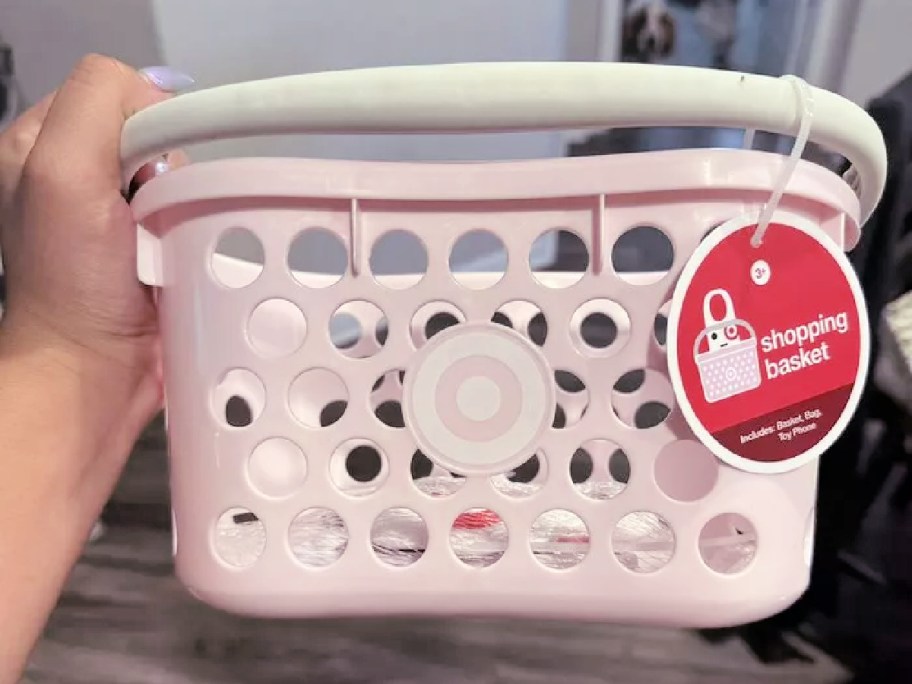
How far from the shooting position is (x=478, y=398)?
0.44m

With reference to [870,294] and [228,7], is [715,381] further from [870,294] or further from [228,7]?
[228,7]

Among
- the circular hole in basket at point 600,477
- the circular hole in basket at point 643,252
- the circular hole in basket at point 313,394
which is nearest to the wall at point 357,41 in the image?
the circular hole in basket at point 643,252

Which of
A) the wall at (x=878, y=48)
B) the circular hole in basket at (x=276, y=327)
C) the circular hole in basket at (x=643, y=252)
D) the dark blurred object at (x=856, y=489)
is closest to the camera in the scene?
the circular hole in basket at (x=276, y=327)

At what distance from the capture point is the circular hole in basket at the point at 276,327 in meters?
0.62

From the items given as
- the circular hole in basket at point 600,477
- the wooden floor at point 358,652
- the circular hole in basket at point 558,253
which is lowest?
the wooden floor at point 358,652

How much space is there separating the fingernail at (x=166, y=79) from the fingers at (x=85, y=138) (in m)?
0.06

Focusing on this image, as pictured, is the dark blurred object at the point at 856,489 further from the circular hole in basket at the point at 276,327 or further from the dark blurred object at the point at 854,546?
the circular hole in basket at the point at 276,327

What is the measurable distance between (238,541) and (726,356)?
0.29 meters

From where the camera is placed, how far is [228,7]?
1.20m

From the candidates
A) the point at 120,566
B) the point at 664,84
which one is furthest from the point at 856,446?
the point at 120,566

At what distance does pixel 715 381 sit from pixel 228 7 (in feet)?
3.34

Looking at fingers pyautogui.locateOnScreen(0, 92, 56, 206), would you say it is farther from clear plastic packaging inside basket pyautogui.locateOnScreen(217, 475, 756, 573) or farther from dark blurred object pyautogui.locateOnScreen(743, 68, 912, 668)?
dark blurred object pyautogui.locateOnScreen(743, 68, 912, 668)

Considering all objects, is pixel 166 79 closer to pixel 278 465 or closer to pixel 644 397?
pixel 278 465

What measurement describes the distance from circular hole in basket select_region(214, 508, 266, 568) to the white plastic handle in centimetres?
21
